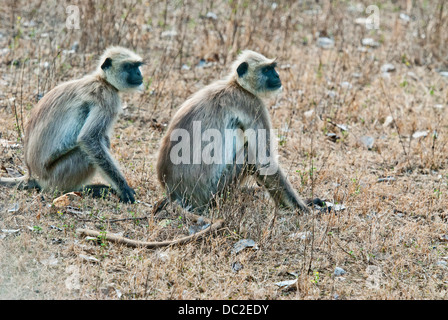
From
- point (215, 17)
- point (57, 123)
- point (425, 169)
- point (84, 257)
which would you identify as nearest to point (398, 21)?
point (215, 17)

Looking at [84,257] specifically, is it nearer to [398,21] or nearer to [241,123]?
[241,123]

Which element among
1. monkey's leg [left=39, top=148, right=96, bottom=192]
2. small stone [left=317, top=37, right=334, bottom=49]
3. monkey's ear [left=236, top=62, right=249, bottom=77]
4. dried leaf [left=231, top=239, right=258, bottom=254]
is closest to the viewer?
dried leaf [left=231, top=239, right=258, bottom=254]

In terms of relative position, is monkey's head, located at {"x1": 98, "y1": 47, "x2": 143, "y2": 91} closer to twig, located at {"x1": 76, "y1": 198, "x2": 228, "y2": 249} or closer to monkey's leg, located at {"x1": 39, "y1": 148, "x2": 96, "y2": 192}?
monkey's leg, located at {"x1": 39, "y1": 148, "x2": 96, "y2": 192}

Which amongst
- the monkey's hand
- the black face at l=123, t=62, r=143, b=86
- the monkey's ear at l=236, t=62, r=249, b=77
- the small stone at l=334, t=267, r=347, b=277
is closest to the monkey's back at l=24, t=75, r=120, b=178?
the black face at l=123, t=62, r=143, b=86

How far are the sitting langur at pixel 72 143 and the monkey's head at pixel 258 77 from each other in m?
1.18

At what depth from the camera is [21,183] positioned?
545cm

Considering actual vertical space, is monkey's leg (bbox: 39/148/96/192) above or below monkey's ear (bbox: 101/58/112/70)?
below

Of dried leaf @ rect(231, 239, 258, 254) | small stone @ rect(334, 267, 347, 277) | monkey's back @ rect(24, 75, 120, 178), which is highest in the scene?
monkey's back @ rect(24, 75, 120, 178)

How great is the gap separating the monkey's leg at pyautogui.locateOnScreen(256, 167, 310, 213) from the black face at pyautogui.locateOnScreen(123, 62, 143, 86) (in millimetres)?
1386

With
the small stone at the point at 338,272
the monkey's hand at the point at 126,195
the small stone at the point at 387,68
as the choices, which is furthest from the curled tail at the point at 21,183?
the small stone at the point at 387,68

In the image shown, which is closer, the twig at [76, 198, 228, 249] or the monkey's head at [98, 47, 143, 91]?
the twig at [76, 198, 228, 249]

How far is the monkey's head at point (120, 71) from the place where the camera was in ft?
18.5

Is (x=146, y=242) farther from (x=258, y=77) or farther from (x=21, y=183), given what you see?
(x=258, y=77)

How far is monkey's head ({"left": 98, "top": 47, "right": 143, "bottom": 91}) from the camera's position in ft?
18.5
